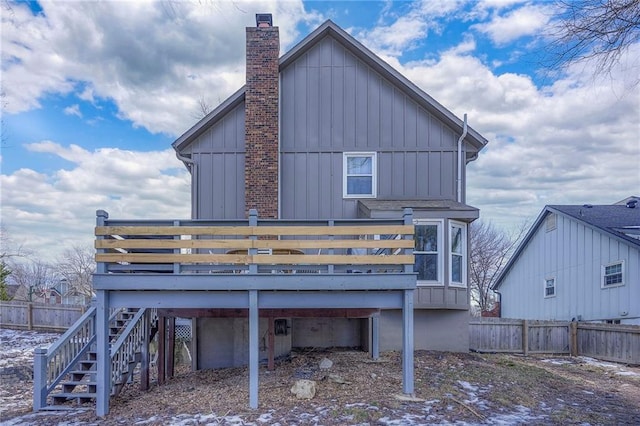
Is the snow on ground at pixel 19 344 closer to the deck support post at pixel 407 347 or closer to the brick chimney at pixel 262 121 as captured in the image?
the brick chimney at pixel 262 121

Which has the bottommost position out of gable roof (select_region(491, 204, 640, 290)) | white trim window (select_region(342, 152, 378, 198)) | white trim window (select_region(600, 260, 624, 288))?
white trim window (select_region(600, 260, 624, 288))

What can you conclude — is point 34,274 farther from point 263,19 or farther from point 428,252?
point 428,252

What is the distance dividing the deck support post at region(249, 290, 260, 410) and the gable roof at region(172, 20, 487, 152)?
17.6ft

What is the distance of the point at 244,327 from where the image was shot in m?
10.1

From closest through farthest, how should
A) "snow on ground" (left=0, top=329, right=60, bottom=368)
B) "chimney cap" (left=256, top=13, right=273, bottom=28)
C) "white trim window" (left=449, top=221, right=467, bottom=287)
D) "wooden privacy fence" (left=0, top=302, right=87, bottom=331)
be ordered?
1. "white trim window" (left=449, top=221, right=467, bottom=287)
2. "chimney cap" (left=256, top=13, right=273, bottom=28)
3. "snow on ground" (left=0, top=329, right=60, bottom=368)
4. "wooden privacy fence" (left=0, top=302, right=87, bottom=331)

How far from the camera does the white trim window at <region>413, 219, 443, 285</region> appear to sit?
1031 cm

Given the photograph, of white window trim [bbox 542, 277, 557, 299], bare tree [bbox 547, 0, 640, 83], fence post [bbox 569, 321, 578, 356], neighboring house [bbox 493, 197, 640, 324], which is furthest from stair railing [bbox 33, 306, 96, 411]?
white window trim [bbox 542, 277, 557, 299]

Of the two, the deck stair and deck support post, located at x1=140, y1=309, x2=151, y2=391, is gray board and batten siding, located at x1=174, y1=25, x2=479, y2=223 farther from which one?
the deck stair

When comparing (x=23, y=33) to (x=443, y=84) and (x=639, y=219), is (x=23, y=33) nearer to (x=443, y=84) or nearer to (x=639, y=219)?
(x=443, y=84)

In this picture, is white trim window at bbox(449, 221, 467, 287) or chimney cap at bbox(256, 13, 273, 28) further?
chimney cap at bbox(256, 13, 273, 28)

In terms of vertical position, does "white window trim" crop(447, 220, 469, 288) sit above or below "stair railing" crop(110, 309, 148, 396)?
above

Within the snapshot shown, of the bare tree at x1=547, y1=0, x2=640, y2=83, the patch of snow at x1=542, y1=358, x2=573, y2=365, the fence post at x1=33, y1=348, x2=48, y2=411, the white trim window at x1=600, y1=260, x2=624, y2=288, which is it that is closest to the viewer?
the bare tree at x1=547, y1=0, x2=640, y2=83

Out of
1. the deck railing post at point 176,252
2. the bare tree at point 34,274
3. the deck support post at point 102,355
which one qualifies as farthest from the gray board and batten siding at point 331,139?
the bare tree at point 34,274

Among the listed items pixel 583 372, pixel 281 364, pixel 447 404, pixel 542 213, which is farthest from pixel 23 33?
pixel 542 213
